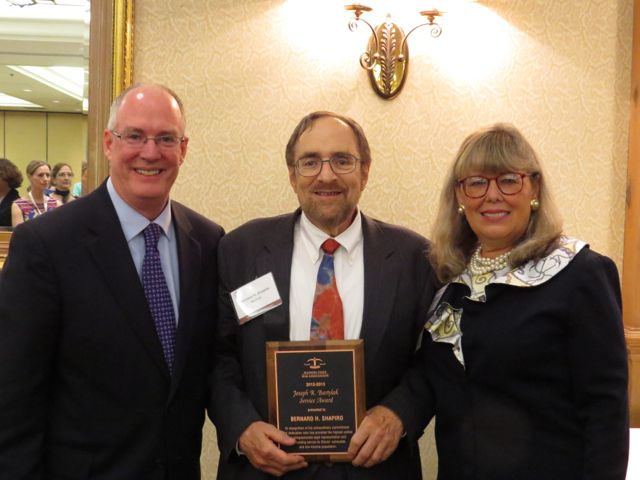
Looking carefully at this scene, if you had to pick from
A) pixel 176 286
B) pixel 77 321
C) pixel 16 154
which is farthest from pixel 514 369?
Result: pixel 16 154

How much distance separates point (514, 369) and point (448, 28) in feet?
6.52

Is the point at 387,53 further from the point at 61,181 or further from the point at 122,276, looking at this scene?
the point at 122,276

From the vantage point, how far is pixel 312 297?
2.13m

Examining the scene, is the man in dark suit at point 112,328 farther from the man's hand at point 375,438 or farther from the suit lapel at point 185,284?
the man's hand at point 375,438

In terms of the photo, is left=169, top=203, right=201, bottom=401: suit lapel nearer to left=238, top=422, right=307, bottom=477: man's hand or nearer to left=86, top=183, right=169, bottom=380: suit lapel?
left=86, top=183, right=169, bottom=380: suit lapel

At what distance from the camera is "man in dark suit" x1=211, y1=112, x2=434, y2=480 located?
2.04m

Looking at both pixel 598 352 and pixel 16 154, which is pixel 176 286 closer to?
pixel 598 352

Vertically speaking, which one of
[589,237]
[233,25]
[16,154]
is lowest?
[589,237]

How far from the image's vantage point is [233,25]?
3215 mm

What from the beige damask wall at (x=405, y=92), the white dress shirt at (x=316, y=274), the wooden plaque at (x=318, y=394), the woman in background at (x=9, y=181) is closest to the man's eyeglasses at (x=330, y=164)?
the white dress shirt at (x=316, y=274)

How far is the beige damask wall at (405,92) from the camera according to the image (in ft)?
10.6

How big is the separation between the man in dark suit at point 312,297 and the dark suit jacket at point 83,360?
0.19 meters

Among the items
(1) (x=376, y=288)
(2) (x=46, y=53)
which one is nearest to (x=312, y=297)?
(1) (x=376, y=288)

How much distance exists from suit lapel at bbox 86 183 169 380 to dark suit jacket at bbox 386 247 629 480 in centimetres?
88
